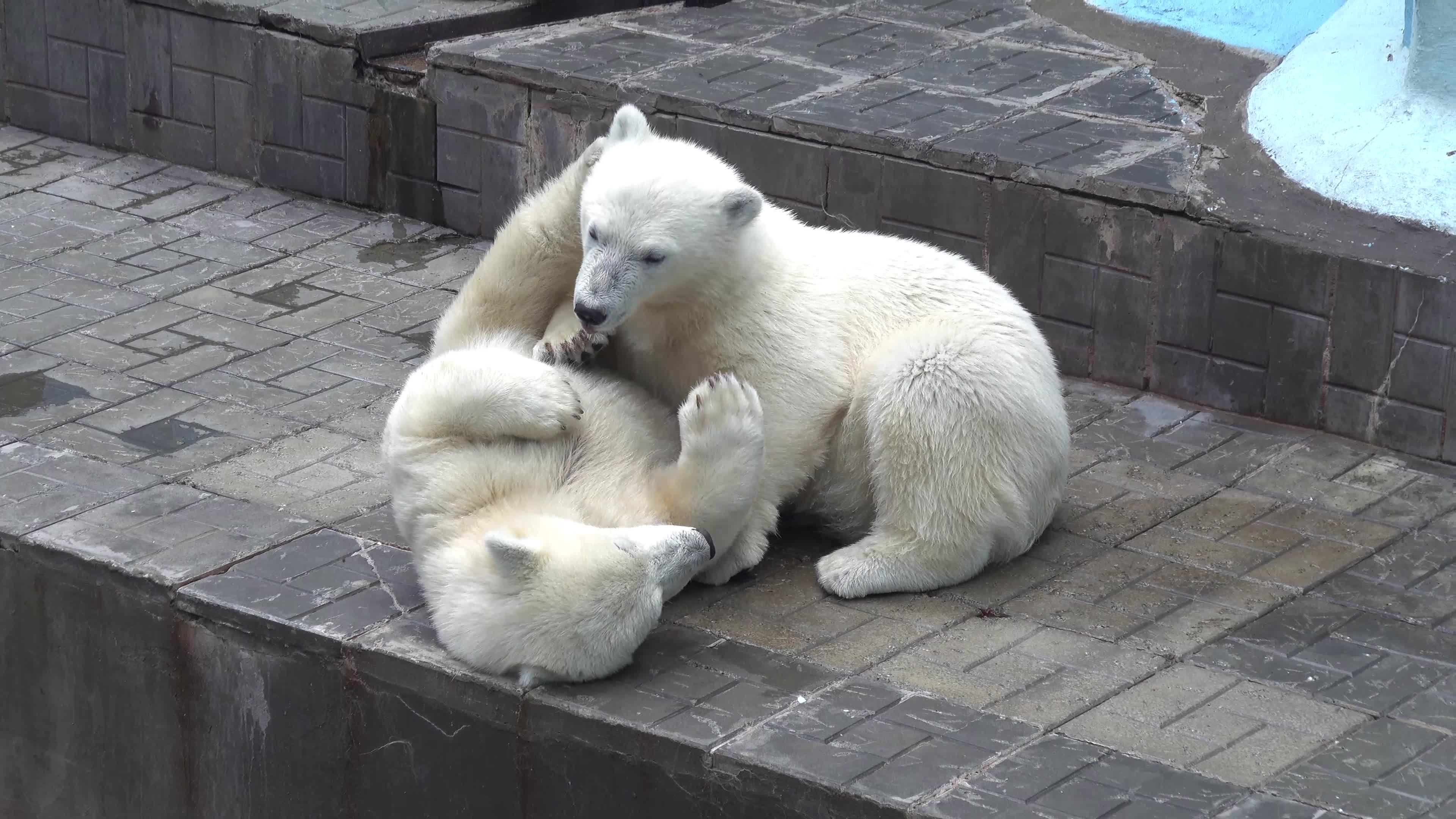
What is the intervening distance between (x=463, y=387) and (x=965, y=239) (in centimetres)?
236

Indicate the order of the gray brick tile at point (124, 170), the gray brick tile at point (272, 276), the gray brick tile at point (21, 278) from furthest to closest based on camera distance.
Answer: the gray brick tile at point (124, 170)
the gray brick tile at point (272, 276)
the gray brick tile at point (21, 278)

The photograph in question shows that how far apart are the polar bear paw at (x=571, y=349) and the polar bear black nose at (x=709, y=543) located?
55cm

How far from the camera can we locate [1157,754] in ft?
12.3

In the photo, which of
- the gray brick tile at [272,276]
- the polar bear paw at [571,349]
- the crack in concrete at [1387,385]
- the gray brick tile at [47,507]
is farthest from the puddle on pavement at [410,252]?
the crack in concrete at [1387,385]

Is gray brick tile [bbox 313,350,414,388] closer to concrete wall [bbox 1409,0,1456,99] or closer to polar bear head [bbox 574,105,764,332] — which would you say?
polar bear head [bbox 574,105,764,332]

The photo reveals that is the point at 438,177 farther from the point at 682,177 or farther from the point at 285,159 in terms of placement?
A: the point at 682,177

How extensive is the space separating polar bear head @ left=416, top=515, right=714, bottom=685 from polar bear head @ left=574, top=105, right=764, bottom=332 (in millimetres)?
507

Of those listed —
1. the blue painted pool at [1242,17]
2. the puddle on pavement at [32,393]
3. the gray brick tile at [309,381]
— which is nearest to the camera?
the puddle on pavement at [32,393]

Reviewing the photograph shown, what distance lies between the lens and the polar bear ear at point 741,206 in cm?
416

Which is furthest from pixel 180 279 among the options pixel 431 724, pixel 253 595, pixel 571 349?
pixel 431 724

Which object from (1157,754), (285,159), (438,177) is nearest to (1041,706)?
(1157,754)

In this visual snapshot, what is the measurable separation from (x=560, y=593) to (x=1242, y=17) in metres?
4.71

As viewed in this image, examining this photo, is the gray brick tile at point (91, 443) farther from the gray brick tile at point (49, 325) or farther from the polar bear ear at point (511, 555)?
the polar bear ear at point (511, 555)

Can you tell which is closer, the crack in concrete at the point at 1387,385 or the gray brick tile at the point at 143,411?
the crack in concrete at the point at 1387,385
